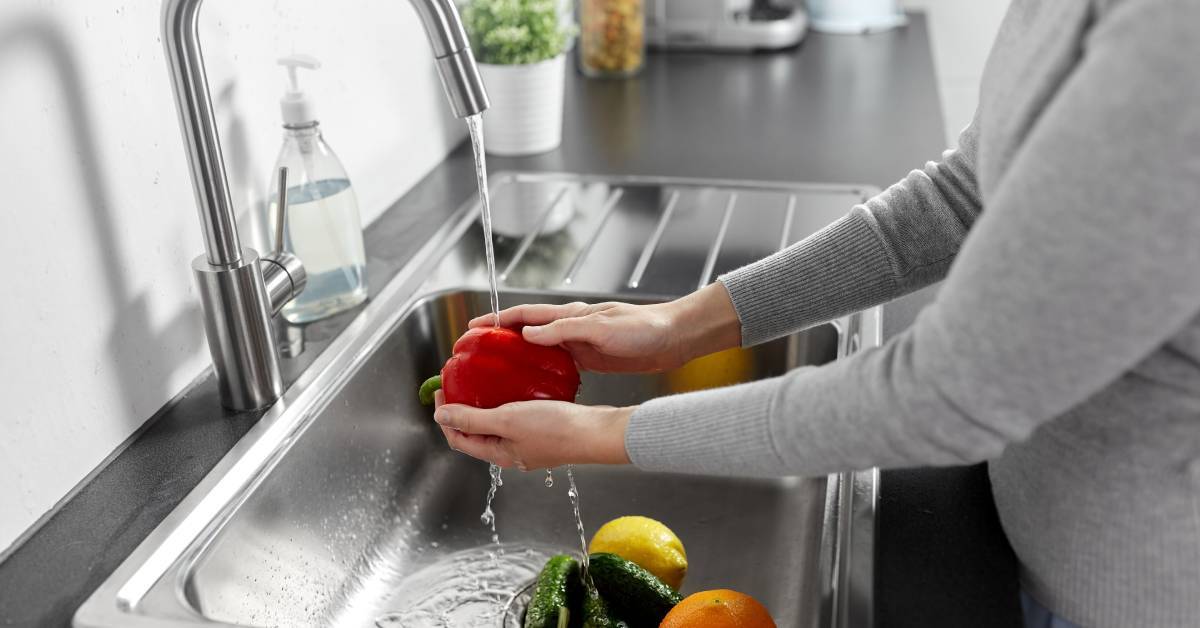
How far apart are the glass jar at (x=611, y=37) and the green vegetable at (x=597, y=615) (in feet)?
4.89

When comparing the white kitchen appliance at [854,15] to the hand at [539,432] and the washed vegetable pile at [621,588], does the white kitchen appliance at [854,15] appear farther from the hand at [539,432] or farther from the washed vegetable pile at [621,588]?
the hand at [539,432]

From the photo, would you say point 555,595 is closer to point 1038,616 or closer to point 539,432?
point 539,432

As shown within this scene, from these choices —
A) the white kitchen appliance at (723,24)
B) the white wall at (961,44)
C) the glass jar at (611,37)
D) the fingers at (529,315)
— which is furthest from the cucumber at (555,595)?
the white wall at (961,44)

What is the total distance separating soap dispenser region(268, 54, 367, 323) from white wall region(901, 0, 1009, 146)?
223cm

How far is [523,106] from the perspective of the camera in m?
1.65

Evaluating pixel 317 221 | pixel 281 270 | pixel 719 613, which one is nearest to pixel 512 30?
pixel 317 221

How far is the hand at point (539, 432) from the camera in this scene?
0.75 m

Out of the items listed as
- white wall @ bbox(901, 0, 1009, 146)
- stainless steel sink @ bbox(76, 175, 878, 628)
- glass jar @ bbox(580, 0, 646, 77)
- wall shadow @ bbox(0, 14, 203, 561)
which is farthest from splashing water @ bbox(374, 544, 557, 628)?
white wall @ bbox(901, 0, 1009, 146)

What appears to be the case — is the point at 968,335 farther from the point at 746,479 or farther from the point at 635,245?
the point at 635,245

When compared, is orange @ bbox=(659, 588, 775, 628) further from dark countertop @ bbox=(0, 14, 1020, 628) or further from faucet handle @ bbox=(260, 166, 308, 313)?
faucet handle @ bbox=(260, 166, 308, 313)

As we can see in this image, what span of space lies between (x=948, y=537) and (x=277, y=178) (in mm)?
737

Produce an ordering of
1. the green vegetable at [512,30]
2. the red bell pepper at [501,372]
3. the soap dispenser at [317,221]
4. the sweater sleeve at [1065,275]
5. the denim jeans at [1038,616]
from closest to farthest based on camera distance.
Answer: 1. the sweater sleeve at [1065,275]
2. the denim jeans at [1038,616]
3. the red bell pepper at [501,372]
4. the soap dispenser at [317,221]
5. the green vegetable at [512,30]

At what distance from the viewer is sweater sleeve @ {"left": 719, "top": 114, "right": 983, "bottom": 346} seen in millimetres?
919

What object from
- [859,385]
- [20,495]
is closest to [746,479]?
[859,385]
